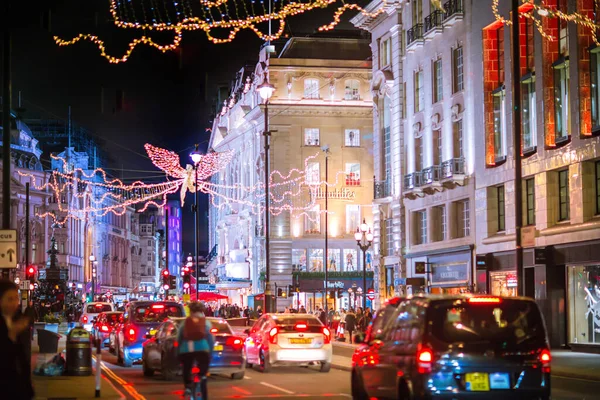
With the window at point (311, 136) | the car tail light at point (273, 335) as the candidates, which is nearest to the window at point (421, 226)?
the car tail light at point (273, 335)

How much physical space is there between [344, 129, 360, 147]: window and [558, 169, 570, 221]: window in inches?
1793

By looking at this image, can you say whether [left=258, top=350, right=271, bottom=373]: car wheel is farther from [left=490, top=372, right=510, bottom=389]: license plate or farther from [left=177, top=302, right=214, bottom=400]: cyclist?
[left=490, top=372, right=510, bottom=389]: license plate

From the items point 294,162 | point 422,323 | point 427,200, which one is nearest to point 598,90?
point 427,200

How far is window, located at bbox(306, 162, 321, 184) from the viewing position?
8188cm

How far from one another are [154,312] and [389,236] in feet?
93.0

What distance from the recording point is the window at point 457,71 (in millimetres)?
46184

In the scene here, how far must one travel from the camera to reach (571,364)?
95.6ft

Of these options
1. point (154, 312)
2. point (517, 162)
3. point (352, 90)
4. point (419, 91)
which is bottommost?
point (154, 312)

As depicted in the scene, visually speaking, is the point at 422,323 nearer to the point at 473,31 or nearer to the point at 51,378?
the point at 51,378

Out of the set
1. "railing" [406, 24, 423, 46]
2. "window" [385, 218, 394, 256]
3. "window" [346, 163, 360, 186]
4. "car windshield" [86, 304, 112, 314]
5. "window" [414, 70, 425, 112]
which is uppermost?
"railing" [406, 24, 423, 46]

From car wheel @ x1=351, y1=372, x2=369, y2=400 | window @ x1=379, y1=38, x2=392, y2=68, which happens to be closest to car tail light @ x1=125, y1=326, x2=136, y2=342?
car wheel @ x1=351, y1=372, x2=369, y2=400

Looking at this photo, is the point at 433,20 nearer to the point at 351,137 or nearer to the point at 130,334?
the point at 130,334

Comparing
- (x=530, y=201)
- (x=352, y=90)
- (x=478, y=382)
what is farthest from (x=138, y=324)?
(x=352, y=90)

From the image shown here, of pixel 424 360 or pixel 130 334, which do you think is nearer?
pixel 424 360
